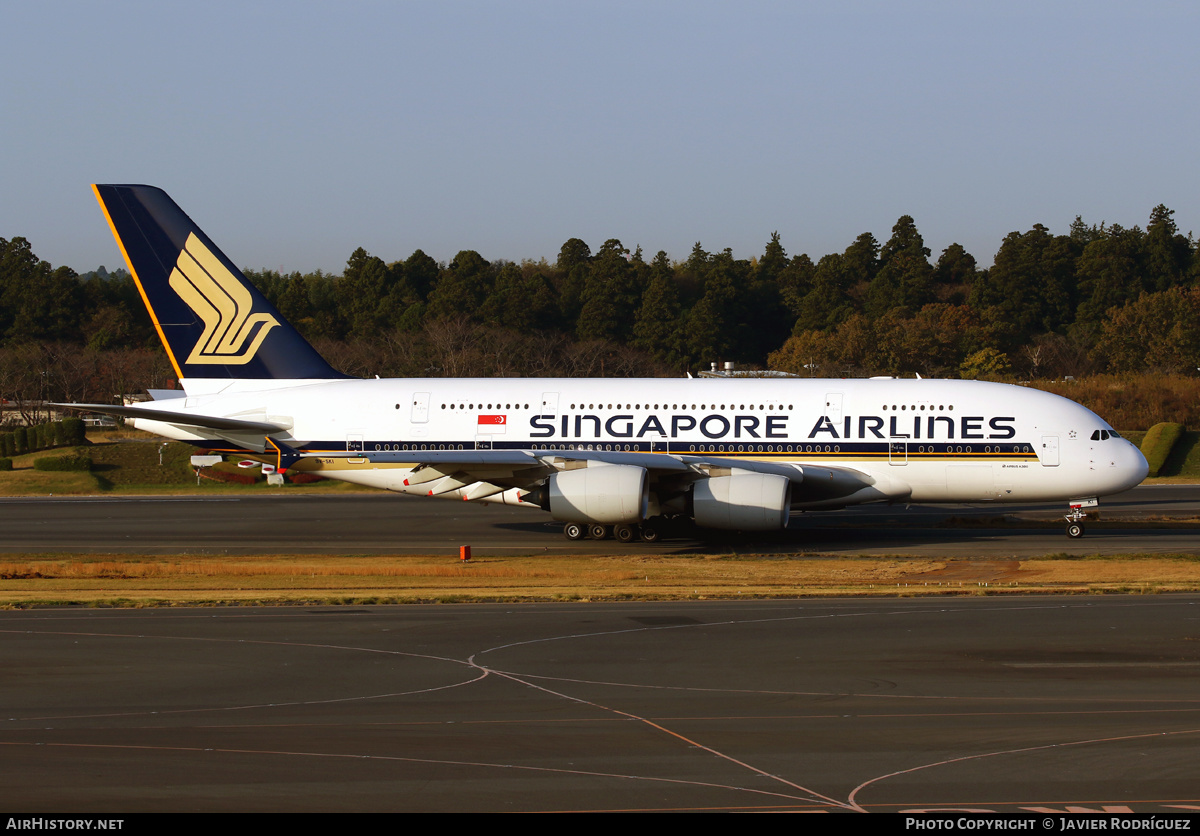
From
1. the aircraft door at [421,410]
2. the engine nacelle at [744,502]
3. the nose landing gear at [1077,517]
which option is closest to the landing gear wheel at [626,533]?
the engine nacelle at [744,502]

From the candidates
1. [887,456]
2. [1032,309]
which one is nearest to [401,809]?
[887,456]

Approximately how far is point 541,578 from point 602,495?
3977 millimetres

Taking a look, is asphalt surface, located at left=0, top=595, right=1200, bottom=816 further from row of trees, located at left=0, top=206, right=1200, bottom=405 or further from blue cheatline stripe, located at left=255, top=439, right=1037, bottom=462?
row of trees, located at left=0, top=206, right=1200, bottom=405

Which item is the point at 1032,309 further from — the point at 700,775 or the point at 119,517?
the point at 700,775

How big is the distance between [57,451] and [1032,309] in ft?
312

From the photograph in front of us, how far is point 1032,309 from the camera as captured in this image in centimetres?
11544

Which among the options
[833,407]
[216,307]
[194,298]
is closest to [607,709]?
[833,407]

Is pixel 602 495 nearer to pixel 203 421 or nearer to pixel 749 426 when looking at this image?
pixel 749 426

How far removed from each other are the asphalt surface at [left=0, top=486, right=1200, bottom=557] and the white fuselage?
1727 mm

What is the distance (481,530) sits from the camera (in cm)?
3403

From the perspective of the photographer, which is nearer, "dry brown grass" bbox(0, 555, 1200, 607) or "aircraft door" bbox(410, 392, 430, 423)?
"dry brown grass" bbox(0, 555, 1200, 607)

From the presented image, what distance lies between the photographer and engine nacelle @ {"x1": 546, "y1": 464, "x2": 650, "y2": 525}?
1117 inches

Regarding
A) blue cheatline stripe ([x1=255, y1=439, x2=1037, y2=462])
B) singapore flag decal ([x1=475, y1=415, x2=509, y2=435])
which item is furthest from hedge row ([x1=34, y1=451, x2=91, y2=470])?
singapore flag decal ([x1=475, y1=415, x2=509, y2=435])

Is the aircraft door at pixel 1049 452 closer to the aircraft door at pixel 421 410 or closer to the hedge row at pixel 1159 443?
the aircraft door at pixel 421 410
